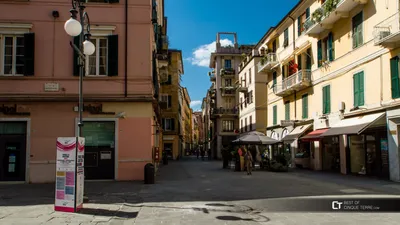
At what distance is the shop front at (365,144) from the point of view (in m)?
17.7

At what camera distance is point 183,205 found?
10.4 metres

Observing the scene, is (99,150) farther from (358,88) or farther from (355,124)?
(358,88)

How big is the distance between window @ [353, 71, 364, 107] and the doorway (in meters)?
16.4

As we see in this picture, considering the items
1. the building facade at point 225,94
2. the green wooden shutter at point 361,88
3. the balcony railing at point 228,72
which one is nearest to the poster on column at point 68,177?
the green wooden shutter at point 361,88

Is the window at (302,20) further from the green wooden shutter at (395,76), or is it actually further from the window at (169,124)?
the window at (169,124)

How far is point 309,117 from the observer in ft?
86.0

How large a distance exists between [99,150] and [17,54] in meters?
5.64

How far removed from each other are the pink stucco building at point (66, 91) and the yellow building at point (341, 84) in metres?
10.4

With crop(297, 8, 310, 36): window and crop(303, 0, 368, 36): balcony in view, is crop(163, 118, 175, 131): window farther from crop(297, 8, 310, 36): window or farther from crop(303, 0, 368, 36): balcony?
crop(303, 0, 368, 36): balcony

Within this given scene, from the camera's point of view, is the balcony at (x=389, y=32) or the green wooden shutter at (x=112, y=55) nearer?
the balcony at (x=389, y=32)

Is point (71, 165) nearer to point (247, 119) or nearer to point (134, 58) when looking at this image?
point (134, 58)

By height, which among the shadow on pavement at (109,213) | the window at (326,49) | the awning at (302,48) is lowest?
the shadow on pavement at (109,213)

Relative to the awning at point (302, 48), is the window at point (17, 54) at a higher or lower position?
lower

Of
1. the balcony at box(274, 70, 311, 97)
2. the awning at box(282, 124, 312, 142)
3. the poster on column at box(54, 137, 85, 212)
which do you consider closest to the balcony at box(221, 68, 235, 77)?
the balcony at box(274, 70, 311, 97)
